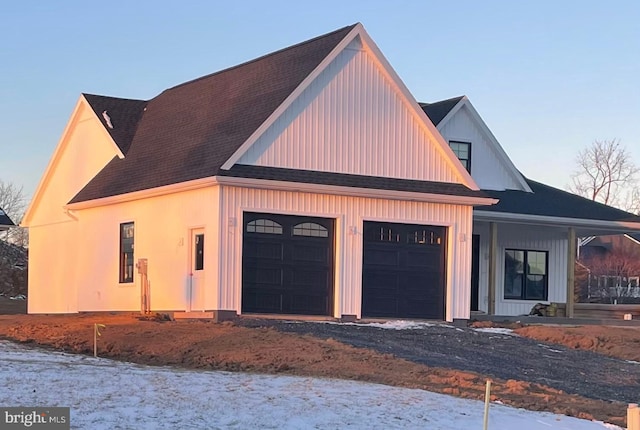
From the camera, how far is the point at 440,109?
32094 mm

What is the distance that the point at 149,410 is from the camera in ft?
42.5

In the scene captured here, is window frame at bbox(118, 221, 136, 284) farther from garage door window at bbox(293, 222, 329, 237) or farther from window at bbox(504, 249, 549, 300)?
window at bbox(504, 249, 549, 300)

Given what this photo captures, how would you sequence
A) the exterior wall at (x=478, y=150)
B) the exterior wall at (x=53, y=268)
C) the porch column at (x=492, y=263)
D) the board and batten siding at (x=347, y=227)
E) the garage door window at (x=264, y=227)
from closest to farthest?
the board and batten siding at (x=347, y=227) → the garage door window at (x=264, y=227) → the porch column at (x=492, y=263) → the exterior wall at (x=53, y=268) → the exterior wall at (x=478, y=150)

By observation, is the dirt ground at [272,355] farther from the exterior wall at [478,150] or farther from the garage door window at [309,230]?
the exterior wall at [478,150]

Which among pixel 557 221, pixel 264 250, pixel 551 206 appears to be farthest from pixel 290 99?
pixel 551 206

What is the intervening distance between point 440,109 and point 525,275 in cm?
624

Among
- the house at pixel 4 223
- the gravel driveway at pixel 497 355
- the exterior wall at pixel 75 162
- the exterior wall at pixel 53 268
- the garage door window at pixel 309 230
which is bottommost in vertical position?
the gravel driveway at pixel 497 355

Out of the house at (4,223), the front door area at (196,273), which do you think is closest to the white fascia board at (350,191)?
the front door area at (196,273)

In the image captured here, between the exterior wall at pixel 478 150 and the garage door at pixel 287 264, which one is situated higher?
the exterior wall at pixel 478 150

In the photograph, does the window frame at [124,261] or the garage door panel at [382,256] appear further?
the window frame at [124,261]

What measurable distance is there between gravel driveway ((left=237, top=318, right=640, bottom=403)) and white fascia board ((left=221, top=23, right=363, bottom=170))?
3745 millimetres

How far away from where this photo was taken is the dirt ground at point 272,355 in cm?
1670

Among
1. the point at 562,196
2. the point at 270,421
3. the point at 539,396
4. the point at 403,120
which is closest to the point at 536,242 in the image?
the point at 562,196

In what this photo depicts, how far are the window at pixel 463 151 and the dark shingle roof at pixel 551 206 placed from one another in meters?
1.07
